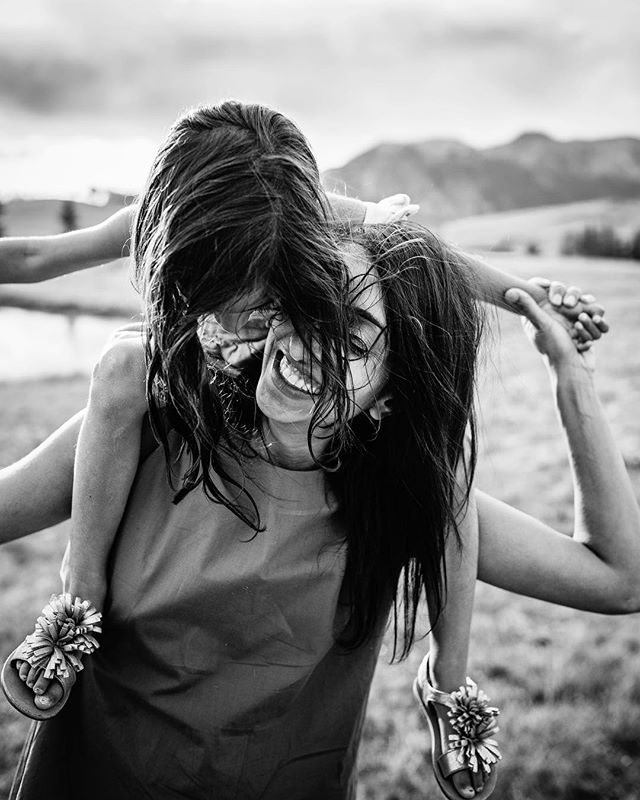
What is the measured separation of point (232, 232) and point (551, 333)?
93 centimetres

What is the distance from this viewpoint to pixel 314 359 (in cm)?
99

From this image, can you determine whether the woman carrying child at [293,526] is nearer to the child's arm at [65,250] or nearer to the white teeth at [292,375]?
the white teeth at [292,375]

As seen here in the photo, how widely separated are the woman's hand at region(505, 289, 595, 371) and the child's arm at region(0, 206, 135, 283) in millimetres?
925

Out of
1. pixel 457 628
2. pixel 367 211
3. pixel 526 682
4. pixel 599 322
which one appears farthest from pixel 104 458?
pixel 526 682

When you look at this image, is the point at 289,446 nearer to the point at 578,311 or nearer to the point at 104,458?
the point at 104,458

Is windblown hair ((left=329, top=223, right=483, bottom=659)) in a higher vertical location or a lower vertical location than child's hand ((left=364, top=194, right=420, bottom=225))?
lower

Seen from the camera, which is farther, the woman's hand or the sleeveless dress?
the woman's hand

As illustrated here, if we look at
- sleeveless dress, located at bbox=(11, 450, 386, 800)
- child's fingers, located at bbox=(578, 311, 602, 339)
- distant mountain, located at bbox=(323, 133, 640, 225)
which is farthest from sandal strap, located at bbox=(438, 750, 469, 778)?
distant mountain, located at bbox=(323, 133, 640, 225)

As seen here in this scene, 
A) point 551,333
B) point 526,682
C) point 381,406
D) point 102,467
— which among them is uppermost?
point 551,333

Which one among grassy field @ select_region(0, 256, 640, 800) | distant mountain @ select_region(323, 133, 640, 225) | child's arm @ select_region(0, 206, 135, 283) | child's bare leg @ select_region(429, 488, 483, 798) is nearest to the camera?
child's bare leg @ select_region(429, 488, 483, 798)

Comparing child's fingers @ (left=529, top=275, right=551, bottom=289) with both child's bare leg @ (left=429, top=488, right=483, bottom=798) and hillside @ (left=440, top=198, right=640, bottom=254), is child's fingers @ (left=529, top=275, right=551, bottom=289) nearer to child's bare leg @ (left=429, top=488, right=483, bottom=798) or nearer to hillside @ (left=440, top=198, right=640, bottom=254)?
child's bare leg @ (left=429, top=488, right=483, bottom=798)

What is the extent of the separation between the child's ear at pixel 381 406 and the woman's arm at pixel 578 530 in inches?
13.4

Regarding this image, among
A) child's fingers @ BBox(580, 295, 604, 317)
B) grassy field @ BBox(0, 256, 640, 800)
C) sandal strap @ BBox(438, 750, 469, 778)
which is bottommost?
grassy field @ BBox(0, 256, 640, 800)

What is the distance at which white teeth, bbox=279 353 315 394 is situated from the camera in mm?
1009
